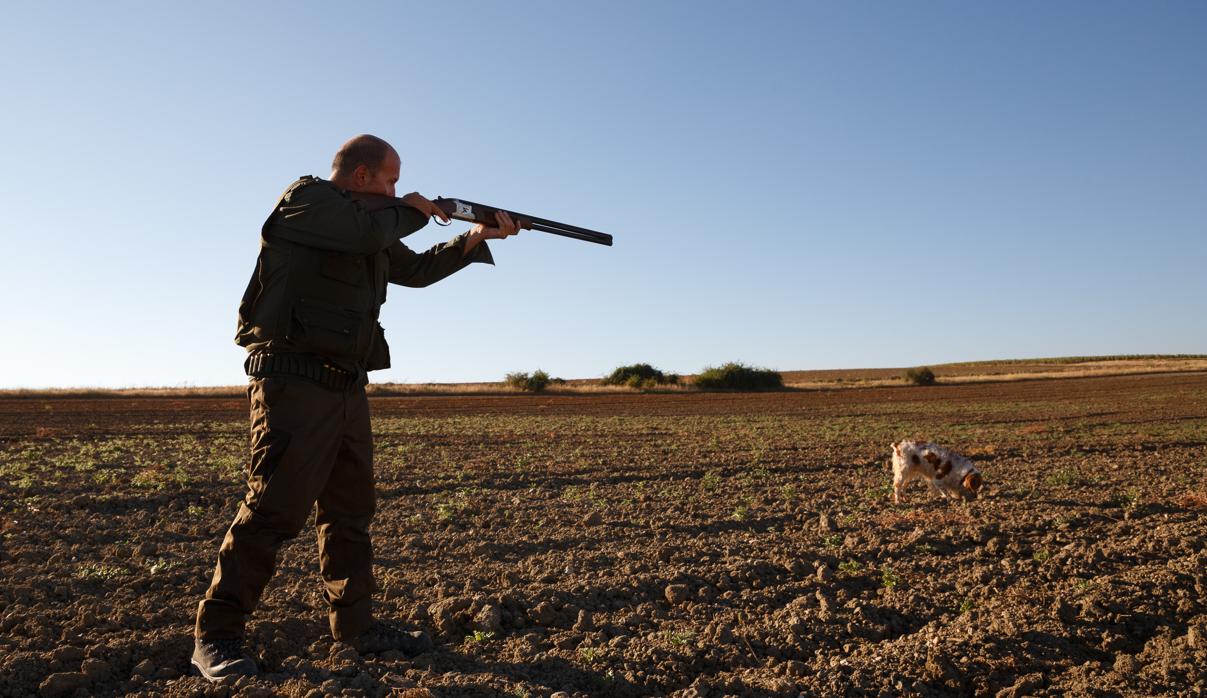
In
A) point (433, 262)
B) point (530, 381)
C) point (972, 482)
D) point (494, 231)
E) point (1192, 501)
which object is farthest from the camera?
point (530, 381)

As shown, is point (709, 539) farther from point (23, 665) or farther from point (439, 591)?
point (23, 665)

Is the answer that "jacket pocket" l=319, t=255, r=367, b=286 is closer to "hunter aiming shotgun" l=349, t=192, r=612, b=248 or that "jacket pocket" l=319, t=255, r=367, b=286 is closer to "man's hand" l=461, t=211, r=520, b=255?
"hunter aiming shotgun" l=349, t=192, r=612, b=248

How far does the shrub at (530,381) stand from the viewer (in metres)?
54.3

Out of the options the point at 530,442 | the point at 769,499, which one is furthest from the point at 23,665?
the point at 530,442

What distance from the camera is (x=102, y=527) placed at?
26.1ft

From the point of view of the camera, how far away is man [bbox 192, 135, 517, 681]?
383 centimetres

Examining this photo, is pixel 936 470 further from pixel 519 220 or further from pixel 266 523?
pixel 266 523

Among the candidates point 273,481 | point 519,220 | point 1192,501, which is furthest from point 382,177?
point 1192,501

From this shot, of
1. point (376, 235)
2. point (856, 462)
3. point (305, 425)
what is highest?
point (376, 235)

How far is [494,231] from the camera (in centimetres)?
493

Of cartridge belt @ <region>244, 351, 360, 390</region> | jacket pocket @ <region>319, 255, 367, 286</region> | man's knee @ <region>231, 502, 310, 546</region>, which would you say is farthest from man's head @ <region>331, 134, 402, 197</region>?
man's knee @ <region>231, 502, 310, 546</region>

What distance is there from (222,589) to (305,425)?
854 millimetres

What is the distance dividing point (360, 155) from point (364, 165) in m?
0.06

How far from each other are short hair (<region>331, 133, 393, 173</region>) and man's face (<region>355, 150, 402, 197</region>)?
0.02 meters
